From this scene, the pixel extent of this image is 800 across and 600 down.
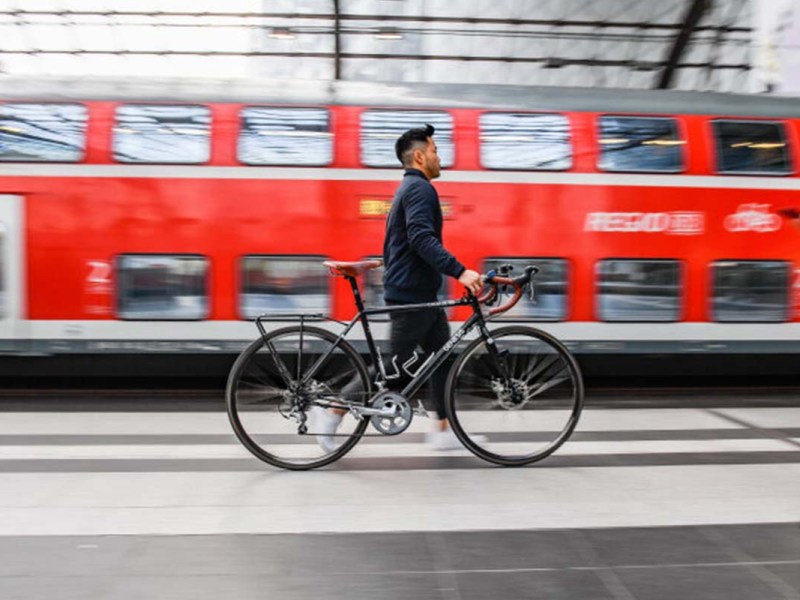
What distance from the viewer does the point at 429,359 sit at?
15.9ft

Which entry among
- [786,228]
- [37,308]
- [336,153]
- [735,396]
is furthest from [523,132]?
[37,308]

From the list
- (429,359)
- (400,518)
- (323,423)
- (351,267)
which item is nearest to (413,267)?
(351,267)

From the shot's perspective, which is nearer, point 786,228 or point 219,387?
point 786,228

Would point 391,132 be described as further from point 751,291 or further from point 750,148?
point 751,291

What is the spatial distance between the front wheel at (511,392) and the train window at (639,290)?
2987mm

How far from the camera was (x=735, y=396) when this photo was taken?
7.64m

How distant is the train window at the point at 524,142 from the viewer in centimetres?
754

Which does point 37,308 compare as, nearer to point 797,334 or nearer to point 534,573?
point 534,573

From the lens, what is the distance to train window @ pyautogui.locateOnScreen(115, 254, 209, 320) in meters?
7.36

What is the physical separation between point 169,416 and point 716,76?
17.3m

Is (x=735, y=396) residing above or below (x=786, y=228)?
below

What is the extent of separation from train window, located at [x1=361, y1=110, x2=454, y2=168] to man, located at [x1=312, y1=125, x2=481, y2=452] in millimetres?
2535

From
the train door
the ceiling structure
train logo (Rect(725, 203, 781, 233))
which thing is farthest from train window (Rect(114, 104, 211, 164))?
the ceiling structure

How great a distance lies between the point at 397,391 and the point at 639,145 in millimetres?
4112
